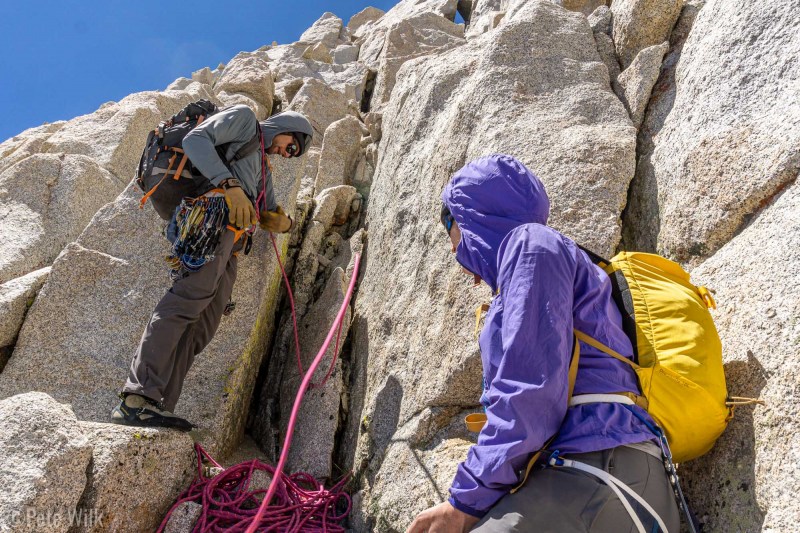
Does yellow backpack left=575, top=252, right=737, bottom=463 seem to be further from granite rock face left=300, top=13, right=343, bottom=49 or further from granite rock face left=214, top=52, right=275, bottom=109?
granite rock face left=300, top=13, right=343, bottom=49

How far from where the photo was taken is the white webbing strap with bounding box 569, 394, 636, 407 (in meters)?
3.01

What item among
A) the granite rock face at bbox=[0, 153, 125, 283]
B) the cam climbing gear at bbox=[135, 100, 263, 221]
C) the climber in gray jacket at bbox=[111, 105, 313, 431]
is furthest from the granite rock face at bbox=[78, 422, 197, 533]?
the granite rock face at bbox=[0, 153, 125, 283]

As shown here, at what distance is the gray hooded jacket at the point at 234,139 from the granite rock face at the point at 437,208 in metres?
1.94

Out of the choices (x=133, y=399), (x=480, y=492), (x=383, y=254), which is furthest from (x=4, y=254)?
(x=480, y=492)

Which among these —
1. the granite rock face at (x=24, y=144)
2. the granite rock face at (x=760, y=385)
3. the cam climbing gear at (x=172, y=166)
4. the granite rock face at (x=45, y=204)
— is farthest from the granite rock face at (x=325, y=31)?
the granite rock face at (x=760, y=385)

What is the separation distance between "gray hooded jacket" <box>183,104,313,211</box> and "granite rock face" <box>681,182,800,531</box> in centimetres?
504

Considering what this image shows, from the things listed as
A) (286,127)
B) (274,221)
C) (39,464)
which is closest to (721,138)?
(286,127)

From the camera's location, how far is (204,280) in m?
6.63

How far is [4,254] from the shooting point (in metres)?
9.89

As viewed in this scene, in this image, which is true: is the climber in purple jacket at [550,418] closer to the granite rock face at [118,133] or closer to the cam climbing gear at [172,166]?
the cam climbing gear at [172,166]

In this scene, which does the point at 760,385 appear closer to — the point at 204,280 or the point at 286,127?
the point at 204,280

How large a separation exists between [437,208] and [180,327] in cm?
328

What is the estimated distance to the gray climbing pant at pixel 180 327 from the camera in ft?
20.3

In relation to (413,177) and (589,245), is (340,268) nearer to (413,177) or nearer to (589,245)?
(413,177)
